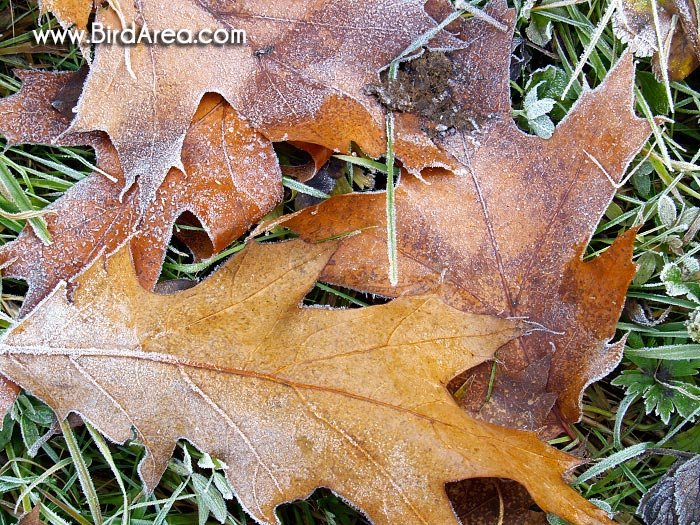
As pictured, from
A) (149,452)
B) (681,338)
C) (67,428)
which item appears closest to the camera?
(149,452)

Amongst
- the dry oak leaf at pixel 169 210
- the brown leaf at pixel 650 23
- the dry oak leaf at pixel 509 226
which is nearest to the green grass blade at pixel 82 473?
the dry oak leaf at pixel 169 210

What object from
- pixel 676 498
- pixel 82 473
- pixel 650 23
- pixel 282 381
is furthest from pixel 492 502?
pixel 650 23

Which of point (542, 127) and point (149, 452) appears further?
point (542, 127)

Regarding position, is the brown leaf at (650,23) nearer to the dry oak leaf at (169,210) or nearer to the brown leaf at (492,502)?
the dry oak leaf at (169,210)

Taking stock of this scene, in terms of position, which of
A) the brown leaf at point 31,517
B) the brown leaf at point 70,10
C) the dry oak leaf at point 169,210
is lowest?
the brown leaf at point 31,517

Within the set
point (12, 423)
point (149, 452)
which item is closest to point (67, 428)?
point (12, 423)

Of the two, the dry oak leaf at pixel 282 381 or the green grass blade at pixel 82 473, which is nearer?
the dry oak leaf at pixel 282 381

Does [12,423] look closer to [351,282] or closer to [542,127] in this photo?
[351,282]

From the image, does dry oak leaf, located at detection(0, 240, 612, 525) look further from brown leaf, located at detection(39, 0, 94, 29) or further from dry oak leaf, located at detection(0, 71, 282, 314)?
brown leaf, located at detection(39, 0, 94, 29)
